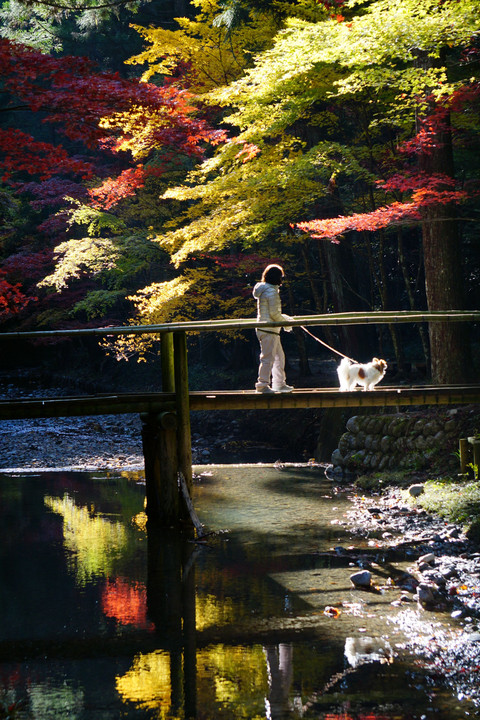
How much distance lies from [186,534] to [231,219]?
687 centimetres

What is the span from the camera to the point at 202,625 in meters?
5.25

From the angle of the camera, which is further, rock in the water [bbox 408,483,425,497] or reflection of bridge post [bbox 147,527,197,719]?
rock in the water [bbox 408,483,425,497]

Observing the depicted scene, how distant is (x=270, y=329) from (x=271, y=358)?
0.38m

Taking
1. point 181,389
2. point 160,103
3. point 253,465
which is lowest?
point 253,465

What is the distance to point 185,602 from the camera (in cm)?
581

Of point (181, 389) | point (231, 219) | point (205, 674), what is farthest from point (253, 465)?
point (205, 674)

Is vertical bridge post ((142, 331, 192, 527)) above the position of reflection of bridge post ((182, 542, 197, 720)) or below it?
above

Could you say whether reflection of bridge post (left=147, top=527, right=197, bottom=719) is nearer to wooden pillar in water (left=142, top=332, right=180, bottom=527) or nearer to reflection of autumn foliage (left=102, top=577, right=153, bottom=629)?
reflection of autumn foliage (left=102, top=577, right=153, bottom=629)

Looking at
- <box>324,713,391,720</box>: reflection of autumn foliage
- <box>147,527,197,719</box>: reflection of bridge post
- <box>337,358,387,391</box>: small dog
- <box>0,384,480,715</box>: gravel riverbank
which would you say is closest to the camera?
<box>324,713,391,720</box>: reflection of autumn foliage

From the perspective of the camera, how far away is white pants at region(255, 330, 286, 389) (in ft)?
26.3

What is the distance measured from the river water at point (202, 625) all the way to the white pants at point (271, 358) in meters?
1.79

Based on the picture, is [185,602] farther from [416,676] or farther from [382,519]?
[382,519]

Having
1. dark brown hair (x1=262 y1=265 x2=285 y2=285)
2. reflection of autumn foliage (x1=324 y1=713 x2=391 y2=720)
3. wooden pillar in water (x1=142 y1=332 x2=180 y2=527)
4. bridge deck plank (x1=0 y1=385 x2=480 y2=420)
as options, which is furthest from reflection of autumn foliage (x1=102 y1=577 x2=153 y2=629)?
dark brown hair (x1=262 y1=265 x2=285 y2=285)

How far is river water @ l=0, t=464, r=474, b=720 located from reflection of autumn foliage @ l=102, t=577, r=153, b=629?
2 centimetres
